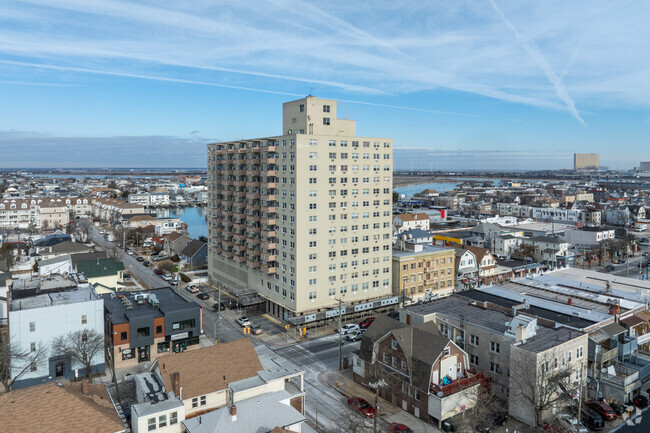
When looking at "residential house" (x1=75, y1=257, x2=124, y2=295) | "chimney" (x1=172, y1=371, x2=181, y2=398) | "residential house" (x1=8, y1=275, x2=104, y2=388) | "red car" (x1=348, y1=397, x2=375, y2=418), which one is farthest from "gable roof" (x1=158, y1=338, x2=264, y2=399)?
"residential house" (x1=75, y1=257, x2=124, y2=295)

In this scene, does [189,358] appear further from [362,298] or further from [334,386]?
[362,298]

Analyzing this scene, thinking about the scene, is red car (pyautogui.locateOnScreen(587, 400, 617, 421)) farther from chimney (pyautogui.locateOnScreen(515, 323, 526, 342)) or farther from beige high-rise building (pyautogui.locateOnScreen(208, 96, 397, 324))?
beige high-rise building (pyautogui.locateOnScreen(208, 96, 397, 324))

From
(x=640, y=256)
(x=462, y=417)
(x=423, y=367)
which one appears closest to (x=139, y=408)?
(x=423, y=367)

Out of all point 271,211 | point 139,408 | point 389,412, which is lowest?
point 389,412

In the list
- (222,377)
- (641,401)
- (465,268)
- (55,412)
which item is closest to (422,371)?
(222,377)

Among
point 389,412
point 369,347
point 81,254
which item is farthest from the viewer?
point 81,254

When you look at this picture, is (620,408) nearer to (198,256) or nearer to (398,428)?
(398,428)

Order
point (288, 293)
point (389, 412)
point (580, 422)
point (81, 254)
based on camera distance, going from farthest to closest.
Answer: point (81, 254) → point (288, 293) → point (389, 412) → point (580, 422)

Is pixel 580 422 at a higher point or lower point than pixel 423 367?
lower
